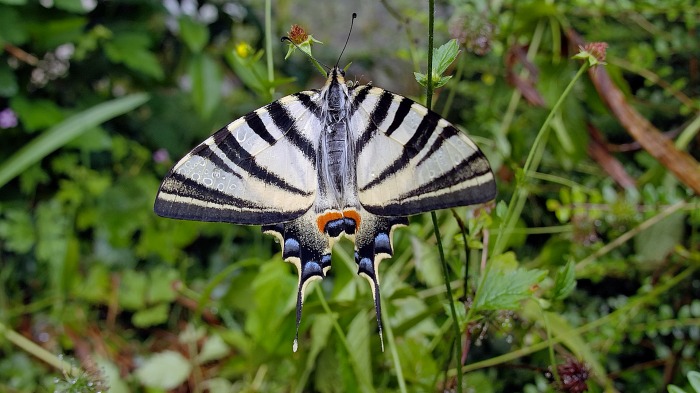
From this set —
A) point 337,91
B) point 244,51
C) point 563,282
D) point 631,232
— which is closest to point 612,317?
point 631,232

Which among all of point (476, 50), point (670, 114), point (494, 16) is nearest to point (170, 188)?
point (476, 50)

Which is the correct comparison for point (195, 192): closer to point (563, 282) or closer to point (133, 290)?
point (563, 282)

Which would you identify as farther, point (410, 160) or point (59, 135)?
point (59, 135)


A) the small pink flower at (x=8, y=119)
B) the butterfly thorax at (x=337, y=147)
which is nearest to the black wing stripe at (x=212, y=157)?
the butterfly thorax at (x=337, y=147)

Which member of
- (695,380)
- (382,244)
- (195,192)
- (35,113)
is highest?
(35,113)

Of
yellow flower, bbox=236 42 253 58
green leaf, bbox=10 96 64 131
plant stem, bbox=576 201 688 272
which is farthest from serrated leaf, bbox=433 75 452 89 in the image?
green leaf, bbox=10 96 64 131

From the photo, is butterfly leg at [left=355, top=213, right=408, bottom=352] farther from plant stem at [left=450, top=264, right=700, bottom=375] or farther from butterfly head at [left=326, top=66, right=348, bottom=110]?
plant stem at [left=450, top=264, right=700, bottom=375]

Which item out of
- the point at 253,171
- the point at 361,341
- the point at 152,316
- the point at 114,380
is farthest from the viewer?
the point at 152,316
